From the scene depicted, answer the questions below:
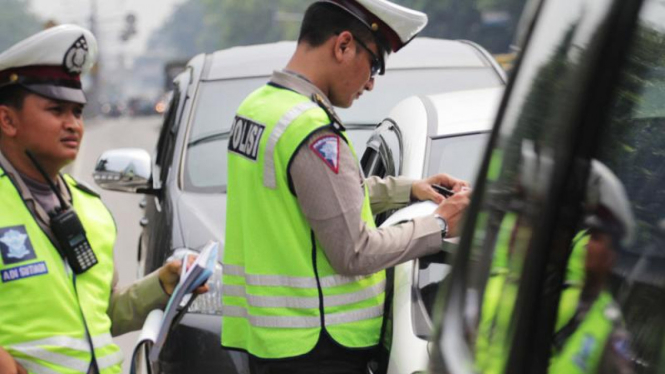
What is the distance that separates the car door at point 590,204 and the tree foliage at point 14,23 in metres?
162

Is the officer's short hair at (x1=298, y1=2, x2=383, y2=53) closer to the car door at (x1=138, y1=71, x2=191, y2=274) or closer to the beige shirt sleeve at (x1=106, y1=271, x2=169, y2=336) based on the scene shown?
the beige shirt sleeve at (x1=106, y1=271, x2=169, y2=336)

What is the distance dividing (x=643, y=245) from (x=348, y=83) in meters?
1.79

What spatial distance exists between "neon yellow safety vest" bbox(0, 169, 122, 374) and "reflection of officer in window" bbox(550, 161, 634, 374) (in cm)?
162

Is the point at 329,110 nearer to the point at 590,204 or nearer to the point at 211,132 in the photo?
the point at 590,204

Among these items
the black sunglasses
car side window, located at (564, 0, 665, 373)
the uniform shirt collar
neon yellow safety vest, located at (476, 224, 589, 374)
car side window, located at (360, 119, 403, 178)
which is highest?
car side window, located at (564, 0, 665, 373)

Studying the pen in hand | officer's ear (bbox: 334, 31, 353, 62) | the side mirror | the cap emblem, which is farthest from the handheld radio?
the side mirror

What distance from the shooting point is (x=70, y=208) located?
303 centimetres

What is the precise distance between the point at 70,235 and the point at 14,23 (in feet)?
559

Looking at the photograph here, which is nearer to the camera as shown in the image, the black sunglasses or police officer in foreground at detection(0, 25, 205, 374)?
police officer in foreground at detection(0, 25, 205, 374)

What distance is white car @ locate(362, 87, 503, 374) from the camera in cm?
317

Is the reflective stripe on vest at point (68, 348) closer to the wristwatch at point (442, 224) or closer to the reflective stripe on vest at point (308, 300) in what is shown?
the reflective stripe on vest at point (308, 300)

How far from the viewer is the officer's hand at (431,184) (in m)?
3.35

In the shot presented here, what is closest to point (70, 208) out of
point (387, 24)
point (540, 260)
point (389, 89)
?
point (387, 24)

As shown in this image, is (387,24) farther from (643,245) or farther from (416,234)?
(643,245)
